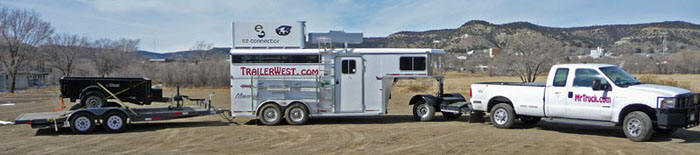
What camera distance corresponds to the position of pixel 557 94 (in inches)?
452

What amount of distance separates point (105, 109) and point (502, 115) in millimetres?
10141

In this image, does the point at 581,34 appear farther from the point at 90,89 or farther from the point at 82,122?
the point at 82,122

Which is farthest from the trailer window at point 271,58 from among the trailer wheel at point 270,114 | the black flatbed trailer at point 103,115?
the black flatbed trailer at point 103,115

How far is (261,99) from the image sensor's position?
13.8 m

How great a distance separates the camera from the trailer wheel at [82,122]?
12.1m

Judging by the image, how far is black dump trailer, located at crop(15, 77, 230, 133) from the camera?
12.1 meters

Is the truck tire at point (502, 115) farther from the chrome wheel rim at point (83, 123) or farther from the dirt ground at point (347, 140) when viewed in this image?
the chrome wheel rim at point (83, 123)

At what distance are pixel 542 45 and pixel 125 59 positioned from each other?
175ft

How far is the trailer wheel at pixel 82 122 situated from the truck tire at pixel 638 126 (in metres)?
12.4

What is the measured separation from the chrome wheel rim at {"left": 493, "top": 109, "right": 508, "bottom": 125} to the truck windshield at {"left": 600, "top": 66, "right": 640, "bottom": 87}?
8.50ft

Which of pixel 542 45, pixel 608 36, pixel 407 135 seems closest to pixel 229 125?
pixel 407 135

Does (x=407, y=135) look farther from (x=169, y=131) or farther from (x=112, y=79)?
(x=112, y=79)

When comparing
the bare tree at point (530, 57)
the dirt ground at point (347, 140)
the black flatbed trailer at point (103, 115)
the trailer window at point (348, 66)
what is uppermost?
the bare tree at point (530, 57)

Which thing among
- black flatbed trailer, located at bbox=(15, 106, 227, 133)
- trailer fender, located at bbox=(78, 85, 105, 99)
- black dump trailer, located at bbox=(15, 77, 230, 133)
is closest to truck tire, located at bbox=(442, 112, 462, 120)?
black flatbed trailer, located at bbox=(15, 106, 227, 133)
